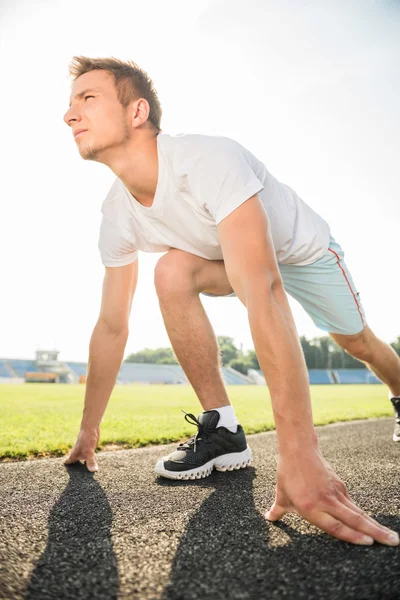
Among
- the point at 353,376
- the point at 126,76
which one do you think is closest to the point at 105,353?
the point at 126,76

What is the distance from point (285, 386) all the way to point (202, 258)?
1.47 m

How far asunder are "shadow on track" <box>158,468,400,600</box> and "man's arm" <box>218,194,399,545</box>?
0.07 m

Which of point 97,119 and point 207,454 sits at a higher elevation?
point 97,119

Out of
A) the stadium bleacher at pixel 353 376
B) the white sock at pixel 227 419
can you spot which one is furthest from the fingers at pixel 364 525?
the stadium bleacher at pixel 353 376

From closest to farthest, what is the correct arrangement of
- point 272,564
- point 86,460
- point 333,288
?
point 272,564 → point 86,460 → point 333,288

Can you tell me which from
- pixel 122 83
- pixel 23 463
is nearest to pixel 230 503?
pixel 23 463

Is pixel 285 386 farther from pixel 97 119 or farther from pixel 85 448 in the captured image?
pixel 97 119

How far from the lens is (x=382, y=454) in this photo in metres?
2.87

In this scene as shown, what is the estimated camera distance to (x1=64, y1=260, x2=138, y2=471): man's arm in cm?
253

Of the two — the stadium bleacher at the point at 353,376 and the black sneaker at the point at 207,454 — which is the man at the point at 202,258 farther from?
the stadium bleacher at the point at 353,376

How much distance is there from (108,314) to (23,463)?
0.99m

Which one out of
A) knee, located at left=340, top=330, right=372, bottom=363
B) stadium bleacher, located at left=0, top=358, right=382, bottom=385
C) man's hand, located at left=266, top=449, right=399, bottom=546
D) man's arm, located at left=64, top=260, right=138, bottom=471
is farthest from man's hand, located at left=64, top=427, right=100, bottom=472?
stadium bleacher, located at left=0, top=358, right=382, bottom=385

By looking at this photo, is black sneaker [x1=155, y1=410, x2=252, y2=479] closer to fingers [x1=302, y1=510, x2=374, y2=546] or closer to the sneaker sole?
the sneaker sole

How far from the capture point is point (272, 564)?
1093 millimetres
